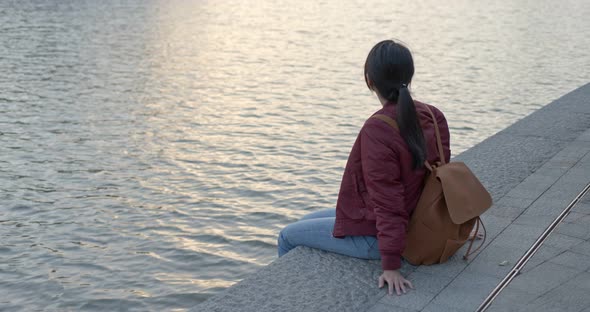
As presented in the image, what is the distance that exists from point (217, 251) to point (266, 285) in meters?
3.05

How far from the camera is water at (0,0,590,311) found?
6.59 meters

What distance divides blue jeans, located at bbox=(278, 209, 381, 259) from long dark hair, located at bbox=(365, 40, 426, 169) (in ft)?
1.92

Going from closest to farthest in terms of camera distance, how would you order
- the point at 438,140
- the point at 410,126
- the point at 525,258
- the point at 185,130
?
the point at 410,126 < the point at 438,140 < the point at 525,258 < the point at 185,130

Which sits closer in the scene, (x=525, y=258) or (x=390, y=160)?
(x=390, y=160)

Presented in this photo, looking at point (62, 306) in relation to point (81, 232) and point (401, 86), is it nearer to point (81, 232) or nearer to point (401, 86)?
point (81, 232)

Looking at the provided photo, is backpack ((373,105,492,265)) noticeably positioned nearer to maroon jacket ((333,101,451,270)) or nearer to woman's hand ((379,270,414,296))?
maroon jacket ((333,101,451,270))

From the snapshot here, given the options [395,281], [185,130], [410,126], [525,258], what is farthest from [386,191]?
[185,130]

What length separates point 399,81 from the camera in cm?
359

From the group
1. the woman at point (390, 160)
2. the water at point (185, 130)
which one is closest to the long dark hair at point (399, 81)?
the woman at point (390, 160)

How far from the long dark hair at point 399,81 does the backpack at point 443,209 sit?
72mm

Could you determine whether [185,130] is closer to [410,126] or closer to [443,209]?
A: [443,209]

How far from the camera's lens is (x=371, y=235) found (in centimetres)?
392

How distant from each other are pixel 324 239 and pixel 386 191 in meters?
0.64

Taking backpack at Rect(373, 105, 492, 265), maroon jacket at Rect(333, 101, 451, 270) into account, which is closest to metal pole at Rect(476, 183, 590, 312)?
backpack at Rect(373, 105, 492, 265)
